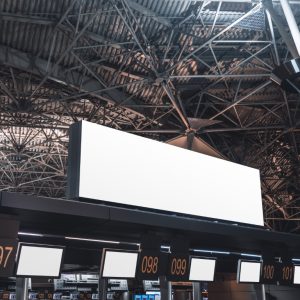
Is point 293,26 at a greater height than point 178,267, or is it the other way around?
point 293,26

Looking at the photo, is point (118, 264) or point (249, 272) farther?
point (249, 272)

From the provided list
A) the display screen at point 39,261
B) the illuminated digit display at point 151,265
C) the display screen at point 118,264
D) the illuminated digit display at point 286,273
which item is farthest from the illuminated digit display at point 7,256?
the illuminated digit display at point 286,273

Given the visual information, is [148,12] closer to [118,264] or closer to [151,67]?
[151,67]

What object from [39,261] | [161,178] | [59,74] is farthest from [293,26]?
[59,74]

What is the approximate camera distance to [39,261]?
703cm

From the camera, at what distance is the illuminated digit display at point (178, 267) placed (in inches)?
345

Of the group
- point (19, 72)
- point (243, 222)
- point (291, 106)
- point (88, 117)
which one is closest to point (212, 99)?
point (291, 106)

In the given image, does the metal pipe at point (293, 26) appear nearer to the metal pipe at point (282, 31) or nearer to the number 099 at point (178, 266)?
the metal pipe at point (282, 31)

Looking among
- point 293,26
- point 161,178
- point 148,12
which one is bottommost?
point 161,178

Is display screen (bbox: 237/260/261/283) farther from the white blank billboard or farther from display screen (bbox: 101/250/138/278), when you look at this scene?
display screen (bbox: 101/250/138/278)

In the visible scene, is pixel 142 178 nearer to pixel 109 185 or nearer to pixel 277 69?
pixel 109 185

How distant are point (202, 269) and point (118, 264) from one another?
2.13m

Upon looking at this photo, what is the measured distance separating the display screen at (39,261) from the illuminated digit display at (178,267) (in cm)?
236

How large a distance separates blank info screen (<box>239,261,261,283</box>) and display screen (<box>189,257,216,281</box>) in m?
0.89
